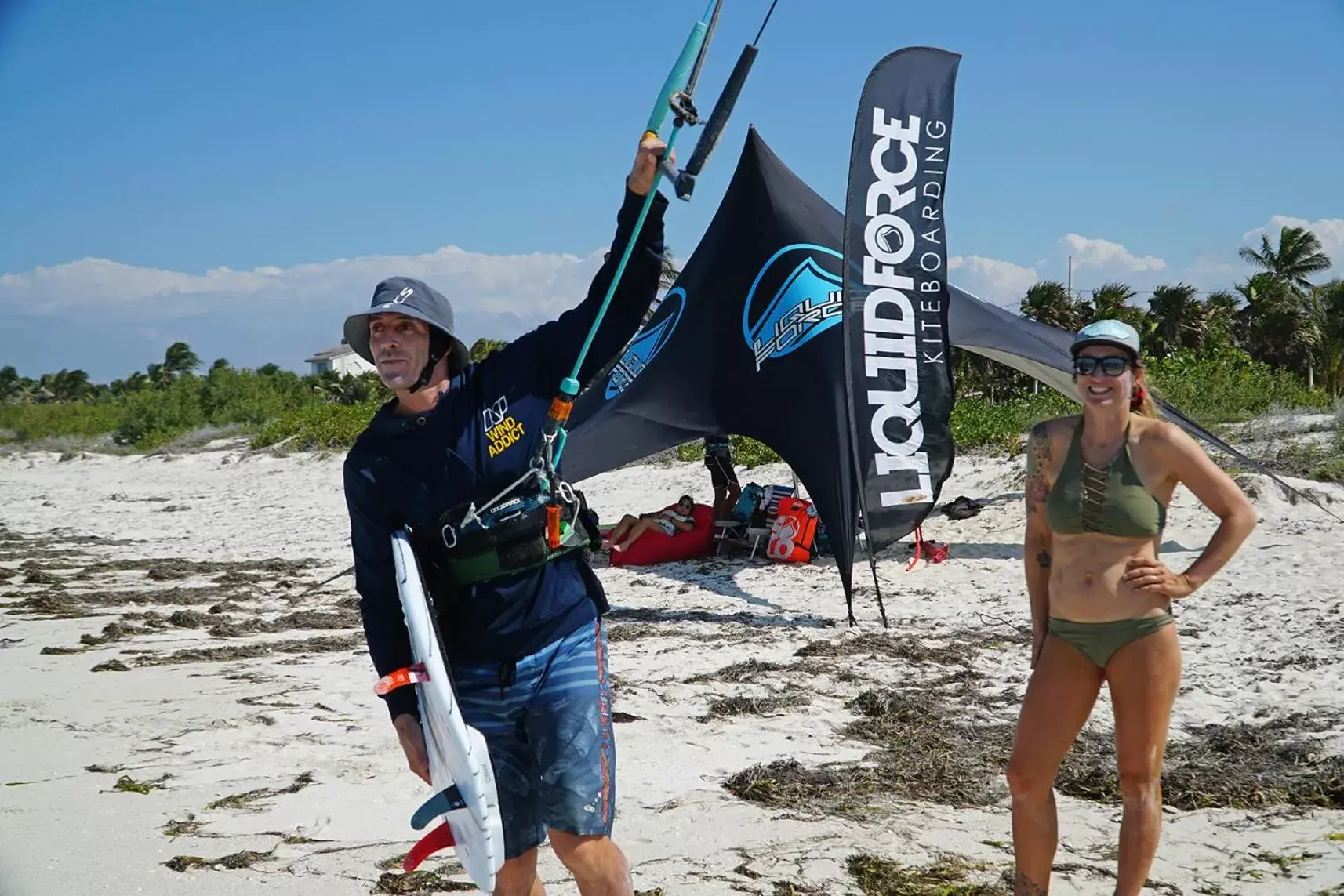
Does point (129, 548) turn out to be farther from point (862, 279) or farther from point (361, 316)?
point (361, 316)

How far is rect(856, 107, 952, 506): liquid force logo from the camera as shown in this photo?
7109mm

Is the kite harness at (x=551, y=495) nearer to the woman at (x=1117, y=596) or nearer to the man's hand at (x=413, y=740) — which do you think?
the man's hand at (x=413, y=740)

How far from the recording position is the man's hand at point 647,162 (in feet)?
8.14

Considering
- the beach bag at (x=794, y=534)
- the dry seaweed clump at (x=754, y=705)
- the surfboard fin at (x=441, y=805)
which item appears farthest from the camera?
the beach bag at (x=794, y=534)

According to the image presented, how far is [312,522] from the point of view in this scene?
14.3 metres

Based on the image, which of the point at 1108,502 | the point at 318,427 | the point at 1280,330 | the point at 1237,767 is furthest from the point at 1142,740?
the point at 1280,330

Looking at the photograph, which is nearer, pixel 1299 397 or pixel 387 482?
pixel 387 482

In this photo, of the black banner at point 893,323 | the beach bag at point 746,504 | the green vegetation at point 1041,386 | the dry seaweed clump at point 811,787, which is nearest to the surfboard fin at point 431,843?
the dry seaweed clump at point 811,787

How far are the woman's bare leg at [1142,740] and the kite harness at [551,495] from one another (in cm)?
143

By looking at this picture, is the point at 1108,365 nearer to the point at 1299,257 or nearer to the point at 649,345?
the point at 649,345

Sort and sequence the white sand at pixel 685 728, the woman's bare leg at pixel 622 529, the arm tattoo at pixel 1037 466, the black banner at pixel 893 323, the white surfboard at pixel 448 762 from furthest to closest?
the woman's bare leg at pixel 622 529 < the black banner at pixel 893 323 < the white sand at pixel 685 728 < the arm tattoo at pixel 1037 466 < the white surfboard at pixel 448 762

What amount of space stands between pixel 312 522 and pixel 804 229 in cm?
842

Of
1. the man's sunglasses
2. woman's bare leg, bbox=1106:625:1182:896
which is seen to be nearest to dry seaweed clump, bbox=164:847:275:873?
woman's bare leg, bbox=1106:625:1182:896

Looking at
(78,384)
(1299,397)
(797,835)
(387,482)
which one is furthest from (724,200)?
(78,384)
